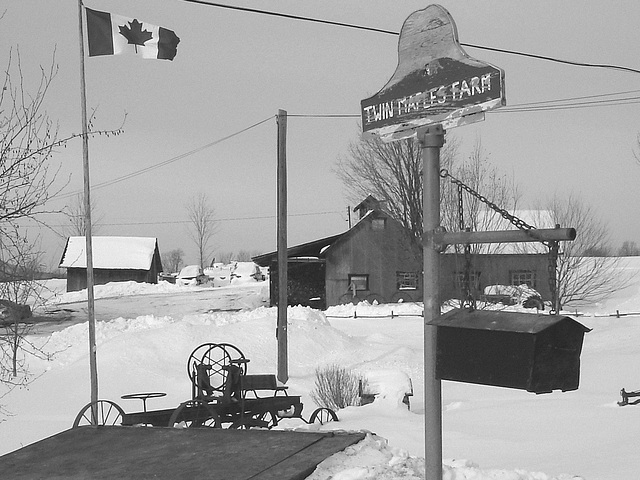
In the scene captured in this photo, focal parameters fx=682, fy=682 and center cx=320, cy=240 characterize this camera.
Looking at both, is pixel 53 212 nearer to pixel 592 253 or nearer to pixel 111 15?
pixel 111 15

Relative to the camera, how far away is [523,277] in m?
32.6

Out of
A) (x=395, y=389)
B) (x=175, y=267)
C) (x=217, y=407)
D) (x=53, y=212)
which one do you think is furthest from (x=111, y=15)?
(x=175, y=267)

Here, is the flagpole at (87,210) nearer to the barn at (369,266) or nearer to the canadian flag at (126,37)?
the canadian flag at (126,37)

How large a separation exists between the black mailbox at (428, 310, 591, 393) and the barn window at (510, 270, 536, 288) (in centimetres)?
2995

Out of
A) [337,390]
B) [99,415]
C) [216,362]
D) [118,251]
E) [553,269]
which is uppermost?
[118,251]

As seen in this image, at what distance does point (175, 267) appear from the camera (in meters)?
89.7

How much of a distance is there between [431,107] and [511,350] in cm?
118

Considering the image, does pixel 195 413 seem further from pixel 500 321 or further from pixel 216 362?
pixel 500 321

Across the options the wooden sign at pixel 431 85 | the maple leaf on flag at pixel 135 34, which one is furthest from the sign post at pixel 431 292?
the maple leaf on flag at pixel 135 34

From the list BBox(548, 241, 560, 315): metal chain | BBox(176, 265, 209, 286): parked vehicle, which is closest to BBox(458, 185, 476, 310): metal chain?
BBox(548, 241, 560, 315): metal chain

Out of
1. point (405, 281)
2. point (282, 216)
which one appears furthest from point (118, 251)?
point (282, 216)

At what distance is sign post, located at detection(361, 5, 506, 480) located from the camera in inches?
122

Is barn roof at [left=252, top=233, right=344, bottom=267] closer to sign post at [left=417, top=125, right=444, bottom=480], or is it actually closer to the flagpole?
the flagpole

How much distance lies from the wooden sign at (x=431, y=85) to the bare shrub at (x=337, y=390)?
342 inches
